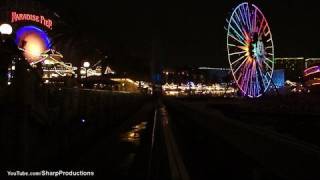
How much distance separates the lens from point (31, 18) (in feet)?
282

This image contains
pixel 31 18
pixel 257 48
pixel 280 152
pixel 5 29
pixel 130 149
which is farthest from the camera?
pixel 31 18

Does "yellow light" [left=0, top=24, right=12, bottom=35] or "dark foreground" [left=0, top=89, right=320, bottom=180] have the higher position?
"yellow light" [left=0, top=24, right=12, bottom=35]

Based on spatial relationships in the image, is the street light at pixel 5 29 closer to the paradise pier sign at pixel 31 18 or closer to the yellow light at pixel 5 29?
the yellow light at pixel 5 29

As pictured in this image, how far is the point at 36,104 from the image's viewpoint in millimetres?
13227

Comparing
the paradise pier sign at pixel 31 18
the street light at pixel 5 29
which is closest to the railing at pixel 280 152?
the street light at pixel 5 29

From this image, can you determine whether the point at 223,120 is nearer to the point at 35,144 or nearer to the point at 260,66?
the point at 35,144

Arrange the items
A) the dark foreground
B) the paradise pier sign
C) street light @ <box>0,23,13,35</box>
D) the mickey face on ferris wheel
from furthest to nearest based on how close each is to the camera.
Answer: the paradise pier sign → the mickey face on ferris wheel → street light @ <box>0,23,13,35</box> → the dark foreground

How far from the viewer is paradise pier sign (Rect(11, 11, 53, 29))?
271ft

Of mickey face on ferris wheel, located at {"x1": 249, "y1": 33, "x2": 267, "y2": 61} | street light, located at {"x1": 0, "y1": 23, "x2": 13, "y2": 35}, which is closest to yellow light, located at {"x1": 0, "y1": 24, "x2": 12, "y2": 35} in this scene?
street light, located at {"x1": 0, "y1": 23, "x2": 13, "y2": 35}

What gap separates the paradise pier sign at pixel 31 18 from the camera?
82562mm

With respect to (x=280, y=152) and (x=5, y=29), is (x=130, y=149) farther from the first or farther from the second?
(x=280, y=152)

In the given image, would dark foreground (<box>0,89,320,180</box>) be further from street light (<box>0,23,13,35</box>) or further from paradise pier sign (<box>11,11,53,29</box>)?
paradise pier sign (<box>11,11,53,29</box>)

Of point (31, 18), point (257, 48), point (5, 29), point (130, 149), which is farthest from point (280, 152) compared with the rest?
point (31, 18)

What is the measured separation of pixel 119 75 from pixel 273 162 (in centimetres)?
9656
